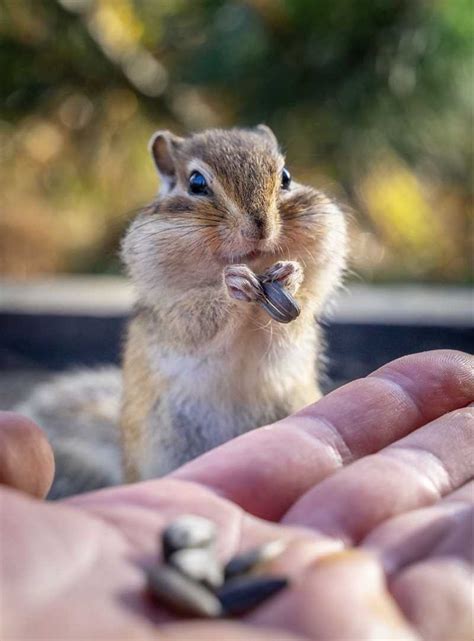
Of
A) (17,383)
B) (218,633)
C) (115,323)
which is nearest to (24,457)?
(218,633)

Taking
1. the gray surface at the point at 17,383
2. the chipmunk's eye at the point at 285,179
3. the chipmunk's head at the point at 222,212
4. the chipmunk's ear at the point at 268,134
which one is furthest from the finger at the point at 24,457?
the gray surface at the point at 17,383

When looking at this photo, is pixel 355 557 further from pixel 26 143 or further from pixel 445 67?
pixel 26 143

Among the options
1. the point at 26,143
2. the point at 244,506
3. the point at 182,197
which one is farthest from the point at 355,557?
the point at 26,143

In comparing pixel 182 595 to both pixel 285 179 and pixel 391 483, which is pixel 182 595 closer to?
pixel 391 483

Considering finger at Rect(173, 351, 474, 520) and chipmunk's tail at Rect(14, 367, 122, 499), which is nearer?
finger at Rect(173, 351, 474, 520)

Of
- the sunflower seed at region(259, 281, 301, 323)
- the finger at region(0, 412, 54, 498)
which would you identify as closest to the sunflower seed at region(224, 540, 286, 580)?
the finger at region(0, 412, 54, 498)

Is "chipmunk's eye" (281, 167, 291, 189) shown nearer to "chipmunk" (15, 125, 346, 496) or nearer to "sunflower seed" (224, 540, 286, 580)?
"chipmunk" (15, 125, 346, 496)
